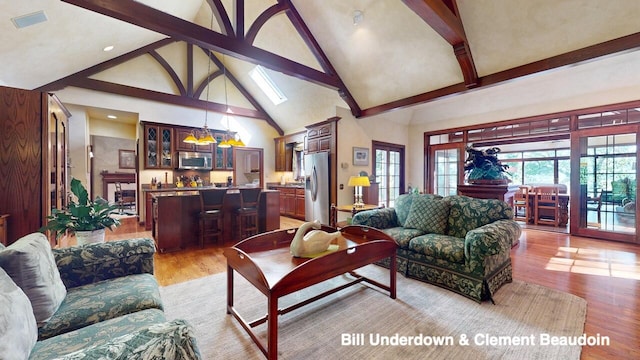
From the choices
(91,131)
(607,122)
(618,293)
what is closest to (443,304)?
(618,293)

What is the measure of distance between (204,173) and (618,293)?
7520mm

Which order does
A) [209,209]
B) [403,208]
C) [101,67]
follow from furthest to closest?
[101,67], [209,209], [403,208]

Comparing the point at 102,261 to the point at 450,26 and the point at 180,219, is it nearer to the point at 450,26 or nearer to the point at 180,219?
the point at 180,219

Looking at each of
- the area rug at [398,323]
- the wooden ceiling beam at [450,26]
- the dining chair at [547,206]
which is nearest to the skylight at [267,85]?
the wooden ceiling beam at [450,26]

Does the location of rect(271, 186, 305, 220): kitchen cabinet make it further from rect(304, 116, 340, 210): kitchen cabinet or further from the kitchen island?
the kitchen island

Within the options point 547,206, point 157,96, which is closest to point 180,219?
point 157,96

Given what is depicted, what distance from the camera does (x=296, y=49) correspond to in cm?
513

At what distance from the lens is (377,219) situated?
3.26 meters

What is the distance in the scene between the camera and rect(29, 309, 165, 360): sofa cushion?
3.33 feet

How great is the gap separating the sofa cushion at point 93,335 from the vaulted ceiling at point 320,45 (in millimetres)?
2971

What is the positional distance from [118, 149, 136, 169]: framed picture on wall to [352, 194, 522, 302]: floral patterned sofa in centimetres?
882

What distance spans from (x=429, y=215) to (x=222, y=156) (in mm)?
5605

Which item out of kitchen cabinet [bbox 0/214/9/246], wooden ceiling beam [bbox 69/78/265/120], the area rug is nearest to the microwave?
wooden ceiling beam [bbox 69/78/265/120]

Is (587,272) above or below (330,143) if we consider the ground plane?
below
